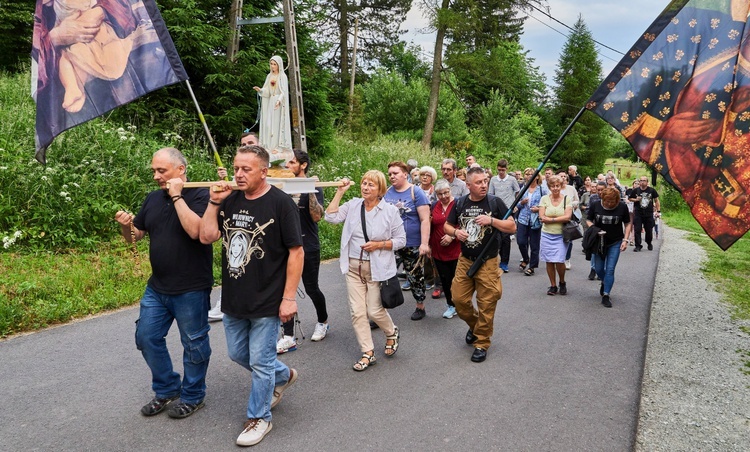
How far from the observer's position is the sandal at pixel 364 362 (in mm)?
4768

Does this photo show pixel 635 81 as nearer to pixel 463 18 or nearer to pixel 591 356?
pixel 591 356

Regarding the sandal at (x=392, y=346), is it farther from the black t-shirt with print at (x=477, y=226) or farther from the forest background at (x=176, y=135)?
the forest background at (x=176, y=135)

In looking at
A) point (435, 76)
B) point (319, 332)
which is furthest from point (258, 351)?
point (435, 76)

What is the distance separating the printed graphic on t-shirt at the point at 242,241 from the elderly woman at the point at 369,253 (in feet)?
4.98

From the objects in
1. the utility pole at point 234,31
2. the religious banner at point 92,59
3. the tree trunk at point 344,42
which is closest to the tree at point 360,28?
the tree trunk at point 344,42

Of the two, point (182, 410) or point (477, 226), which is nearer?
point (182, 410)

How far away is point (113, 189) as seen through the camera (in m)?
9.48

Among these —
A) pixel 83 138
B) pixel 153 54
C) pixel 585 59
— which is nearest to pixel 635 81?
pixel 153 54

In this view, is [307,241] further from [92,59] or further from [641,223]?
[641,223]

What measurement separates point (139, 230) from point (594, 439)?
12.0ft

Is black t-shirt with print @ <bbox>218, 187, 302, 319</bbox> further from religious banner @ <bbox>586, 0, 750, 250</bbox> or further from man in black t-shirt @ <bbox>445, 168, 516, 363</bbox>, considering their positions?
religious banner @ <bbox>586, 0, 750, 250</bbox>

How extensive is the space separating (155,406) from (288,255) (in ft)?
5.33

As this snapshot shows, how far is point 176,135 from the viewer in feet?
37.5

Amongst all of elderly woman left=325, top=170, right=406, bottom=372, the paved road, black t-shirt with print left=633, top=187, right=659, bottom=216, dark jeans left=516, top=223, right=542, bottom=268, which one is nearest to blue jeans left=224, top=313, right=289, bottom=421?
the paved road
